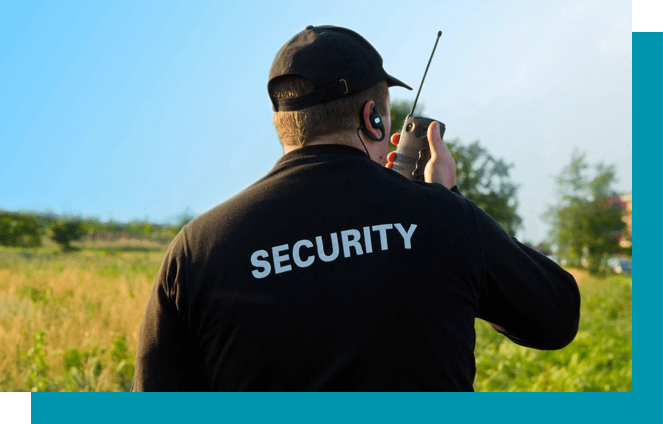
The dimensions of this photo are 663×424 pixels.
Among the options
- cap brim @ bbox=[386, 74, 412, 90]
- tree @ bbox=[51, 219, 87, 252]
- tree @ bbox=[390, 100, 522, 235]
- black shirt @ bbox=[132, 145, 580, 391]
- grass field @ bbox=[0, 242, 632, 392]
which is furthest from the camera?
tree @ bbox=[51, 219, 87, 252]

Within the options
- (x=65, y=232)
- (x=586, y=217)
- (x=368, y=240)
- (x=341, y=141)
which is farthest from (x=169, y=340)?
(x=586, y=217)

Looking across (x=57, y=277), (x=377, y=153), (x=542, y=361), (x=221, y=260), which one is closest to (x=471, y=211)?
(x=377, y=153)

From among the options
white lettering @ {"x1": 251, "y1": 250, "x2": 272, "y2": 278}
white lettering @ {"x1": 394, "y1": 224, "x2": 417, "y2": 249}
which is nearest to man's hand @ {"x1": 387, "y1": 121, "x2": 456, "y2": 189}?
white lettering @ {"x1": 394, "y1": 224, "x2": 417, "y2": 249}

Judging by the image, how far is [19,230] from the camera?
2034cm

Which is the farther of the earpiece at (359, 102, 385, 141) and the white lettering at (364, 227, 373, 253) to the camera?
the earpiece at (359, 102, 385, 141)

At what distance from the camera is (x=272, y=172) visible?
159 cm

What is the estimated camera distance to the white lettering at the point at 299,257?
1.44m

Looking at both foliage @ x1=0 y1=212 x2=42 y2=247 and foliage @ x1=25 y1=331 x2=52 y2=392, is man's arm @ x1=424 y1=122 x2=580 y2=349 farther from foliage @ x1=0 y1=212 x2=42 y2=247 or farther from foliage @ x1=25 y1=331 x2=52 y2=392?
foliage @ x1=0 y1=212 x2=42 y2=247

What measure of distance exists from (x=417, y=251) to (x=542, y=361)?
6298 mm

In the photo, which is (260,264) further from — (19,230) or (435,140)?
(19,230)

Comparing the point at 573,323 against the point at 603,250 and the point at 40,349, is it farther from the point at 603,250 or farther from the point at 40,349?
the point at 603,250

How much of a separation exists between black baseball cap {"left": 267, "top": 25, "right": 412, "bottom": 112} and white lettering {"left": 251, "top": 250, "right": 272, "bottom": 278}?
48 centimetres

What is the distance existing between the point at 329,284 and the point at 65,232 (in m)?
22.7

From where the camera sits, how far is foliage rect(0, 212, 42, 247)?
20.0 m
